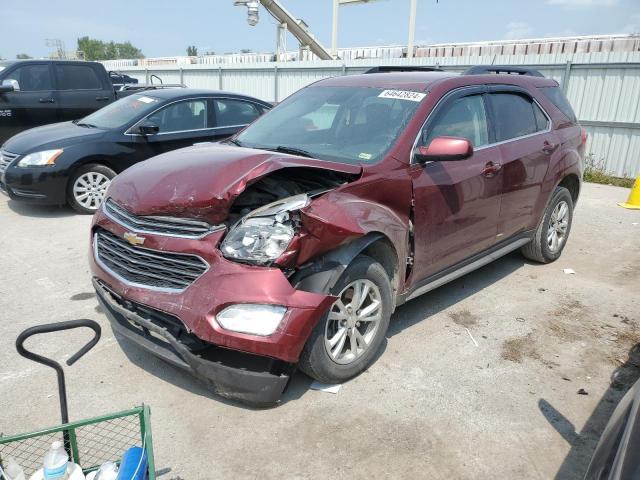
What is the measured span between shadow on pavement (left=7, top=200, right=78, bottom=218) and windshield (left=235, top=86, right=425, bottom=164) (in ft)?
12.4

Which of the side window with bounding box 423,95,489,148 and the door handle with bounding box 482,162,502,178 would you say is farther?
the door handle with bounding box 482,162,502,178

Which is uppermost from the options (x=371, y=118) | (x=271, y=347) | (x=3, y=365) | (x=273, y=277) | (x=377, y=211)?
(x=371, y=118)

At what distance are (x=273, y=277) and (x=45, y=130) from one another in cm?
590

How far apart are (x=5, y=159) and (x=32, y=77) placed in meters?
3.63

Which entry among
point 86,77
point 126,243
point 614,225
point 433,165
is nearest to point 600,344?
point 433,165

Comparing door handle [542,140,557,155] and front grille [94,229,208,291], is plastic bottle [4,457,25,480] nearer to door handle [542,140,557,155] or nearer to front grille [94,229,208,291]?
front grille [94,229,208,291]

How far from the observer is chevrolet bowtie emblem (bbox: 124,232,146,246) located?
2.84 metres

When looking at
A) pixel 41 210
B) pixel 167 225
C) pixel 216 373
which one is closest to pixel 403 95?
pixel 167 225

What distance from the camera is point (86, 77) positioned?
9797 mm

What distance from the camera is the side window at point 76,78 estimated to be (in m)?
9.53

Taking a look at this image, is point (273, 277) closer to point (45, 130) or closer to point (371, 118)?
point (371, 118)

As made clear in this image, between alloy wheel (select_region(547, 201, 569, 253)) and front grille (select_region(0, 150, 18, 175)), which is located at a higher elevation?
front grille (select_region(0, 150, 18, 175))

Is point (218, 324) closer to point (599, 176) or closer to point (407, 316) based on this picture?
point (407, 316)

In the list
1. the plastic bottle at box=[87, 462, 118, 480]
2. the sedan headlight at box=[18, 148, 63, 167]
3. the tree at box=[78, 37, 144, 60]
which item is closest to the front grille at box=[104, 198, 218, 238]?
the plastic bottle at box=[87, 462, 118, 480]
